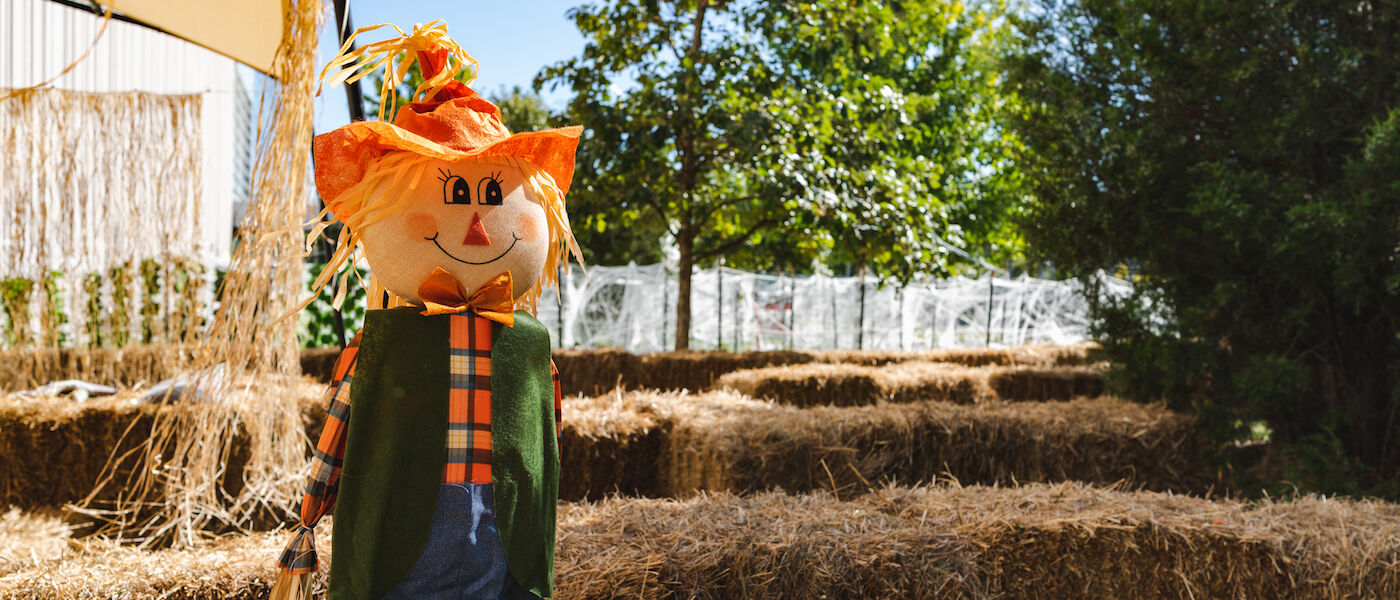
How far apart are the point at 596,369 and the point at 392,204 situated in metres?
7.28

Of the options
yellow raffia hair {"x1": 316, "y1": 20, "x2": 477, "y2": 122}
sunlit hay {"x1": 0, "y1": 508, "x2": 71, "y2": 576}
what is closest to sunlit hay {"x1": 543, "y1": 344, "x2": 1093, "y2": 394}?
sunlit hay {"x1": 0, "y1": 508, "x2": 71, "y2": 576}

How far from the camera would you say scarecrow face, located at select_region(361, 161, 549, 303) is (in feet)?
5.84

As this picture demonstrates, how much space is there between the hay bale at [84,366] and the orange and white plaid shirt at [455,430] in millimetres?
5542

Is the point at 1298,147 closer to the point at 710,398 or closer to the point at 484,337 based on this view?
the point at 710,398

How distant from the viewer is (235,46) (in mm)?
3719

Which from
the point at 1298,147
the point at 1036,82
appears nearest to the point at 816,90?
the point at 1036,82

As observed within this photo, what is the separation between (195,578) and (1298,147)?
19.6ft

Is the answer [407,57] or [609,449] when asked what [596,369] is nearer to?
[609,449]

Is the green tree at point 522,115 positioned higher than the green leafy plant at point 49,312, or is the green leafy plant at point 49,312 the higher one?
the green tree at point 522,115

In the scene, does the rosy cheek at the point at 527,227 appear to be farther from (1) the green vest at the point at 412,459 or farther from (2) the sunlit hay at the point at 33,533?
(2) the sunlit hay at the point at 33,533

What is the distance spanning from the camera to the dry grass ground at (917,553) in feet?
7.76

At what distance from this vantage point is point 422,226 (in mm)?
1773

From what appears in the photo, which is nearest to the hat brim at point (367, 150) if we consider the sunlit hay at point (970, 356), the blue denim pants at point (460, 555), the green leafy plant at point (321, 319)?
the blue denim pants at point (460, 555)

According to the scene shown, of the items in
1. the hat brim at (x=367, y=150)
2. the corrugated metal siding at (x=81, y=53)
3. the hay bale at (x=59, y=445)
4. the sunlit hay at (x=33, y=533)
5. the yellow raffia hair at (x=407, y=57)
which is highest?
the corrugated metal siding at (x=81, y=53)
